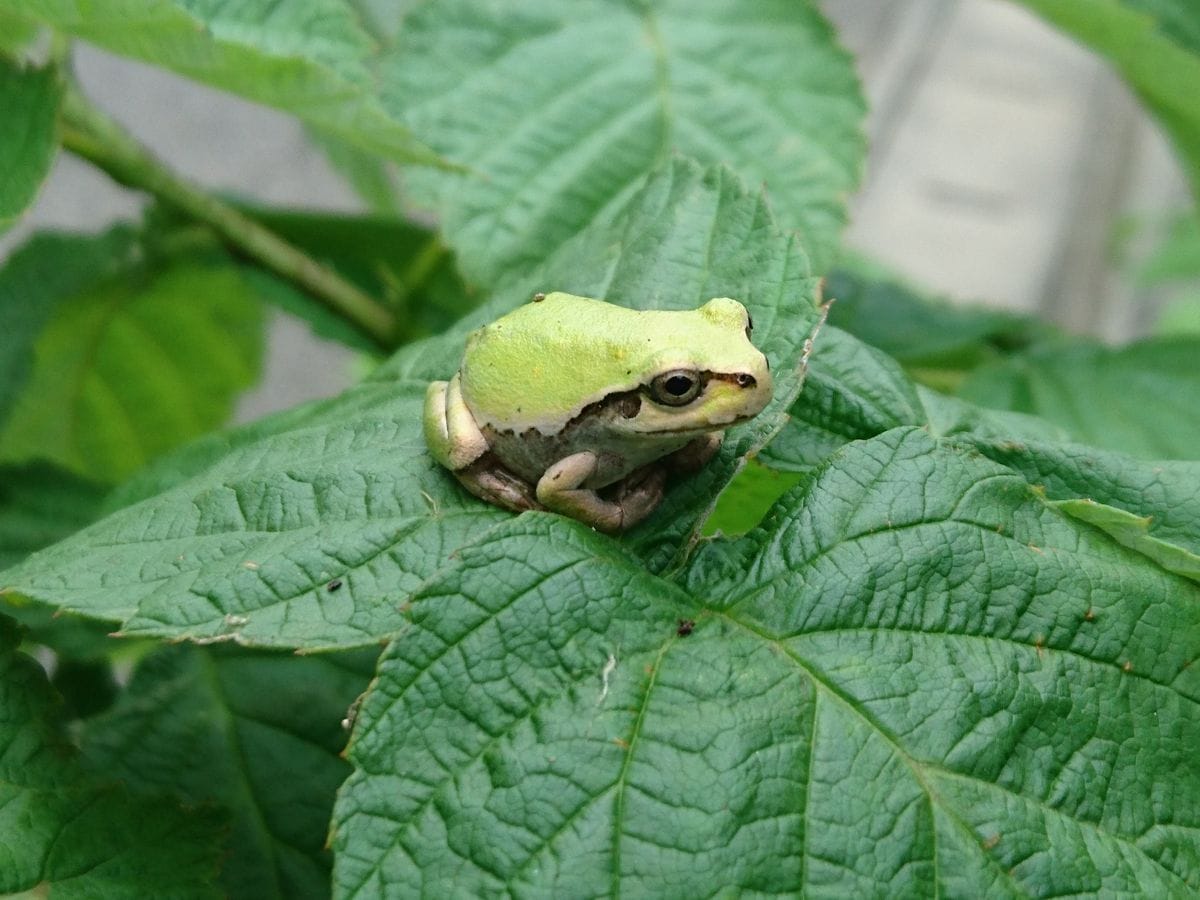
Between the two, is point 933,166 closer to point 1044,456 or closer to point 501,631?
point 1044,456

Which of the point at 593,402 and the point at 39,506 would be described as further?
the point at 39,506

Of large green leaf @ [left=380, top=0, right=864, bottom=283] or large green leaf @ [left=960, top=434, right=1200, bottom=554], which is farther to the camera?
large green leaf @ [left=380, top=0, right=864, bottom=283]

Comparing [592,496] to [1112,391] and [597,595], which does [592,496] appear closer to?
[597,595]

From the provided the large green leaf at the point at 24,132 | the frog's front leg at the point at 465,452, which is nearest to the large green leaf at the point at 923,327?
the frog's front leg at the point at 465,452

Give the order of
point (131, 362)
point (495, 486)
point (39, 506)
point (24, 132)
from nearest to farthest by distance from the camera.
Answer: point (495, 486) → point (24, 132) → point (39, 506) → point (131, 362)

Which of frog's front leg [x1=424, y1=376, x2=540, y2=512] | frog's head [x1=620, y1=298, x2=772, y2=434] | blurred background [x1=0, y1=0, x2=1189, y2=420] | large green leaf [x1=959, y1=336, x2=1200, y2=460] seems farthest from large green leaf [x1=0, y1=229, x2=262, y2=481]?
blurred background [x1=0, y1=0, x2=1189, y2=420]

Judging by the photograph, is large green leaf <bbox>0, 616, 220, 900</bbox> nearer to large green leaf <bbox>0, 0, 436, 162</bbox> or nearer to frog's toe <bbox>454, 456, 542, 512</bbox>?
frog's toe <bbox>454, 456, 542, 512</bbox>

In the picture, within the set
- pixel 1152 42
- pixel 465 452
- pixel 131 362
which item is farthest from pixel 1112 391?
pixel 131 362

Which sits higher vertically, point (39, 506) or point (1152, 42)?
point (1152, 42)
